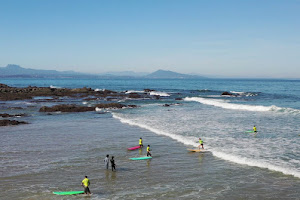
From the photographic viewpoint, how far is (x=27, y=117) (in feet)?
139

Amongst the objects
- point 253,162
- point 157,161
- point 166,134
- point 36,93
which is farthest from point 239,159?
point 36,93

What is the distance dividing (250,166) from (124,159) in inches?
346

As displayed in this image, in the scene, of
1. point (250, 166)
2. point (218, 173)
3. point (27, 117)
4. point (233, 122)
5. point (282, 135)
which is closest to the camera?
point (218, 173)

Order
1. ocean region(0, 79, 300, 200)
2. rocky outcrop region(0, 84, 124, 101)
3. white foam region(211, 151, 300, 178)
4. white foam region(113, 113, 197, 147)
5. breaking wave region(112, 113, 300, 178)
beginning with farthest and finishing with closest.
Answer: rocky outcrop region(0, 84, 124, 101), white foam region(113, 113, 197, 147), breaking wave region(112, 113, 300, 178), white foam region(211, 151, 300, 178), ocean region(0, 79, 300, 200)

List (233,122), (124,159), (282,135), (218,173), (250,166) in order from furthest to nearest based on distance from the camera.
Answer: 1. (233,122)
2. (282,135)
3. (124,159)
4. (250,166)
5. (218,173)

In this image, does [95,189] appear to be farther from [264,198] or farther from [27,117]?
[27,117]

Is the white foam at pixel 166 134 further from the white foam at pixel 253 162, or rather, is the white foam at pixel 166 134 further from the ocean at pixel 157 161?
the white foam at pixel 253 162

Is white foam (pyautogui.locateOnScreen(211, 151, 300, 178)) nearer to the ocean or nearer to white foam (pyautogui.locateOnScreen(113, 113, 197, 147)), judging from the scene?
the ocean

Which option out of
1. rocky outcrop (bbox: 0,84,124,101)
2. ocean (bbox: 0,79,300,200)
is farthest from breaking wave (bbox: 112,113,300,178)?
rocky outcrop (bbox: 0,84,124,101)

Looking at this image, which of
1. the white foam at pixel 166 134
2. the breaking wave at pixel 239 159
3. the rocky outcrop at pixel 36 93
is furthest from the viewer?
the rocky outcrop at pixel 36 93

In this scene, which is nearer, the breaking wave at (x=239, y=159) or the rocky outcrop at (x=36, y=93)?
the breaking wave at (x=239, y=159)

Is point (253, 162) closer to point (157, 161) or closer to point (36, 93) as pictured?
point (157, 161)

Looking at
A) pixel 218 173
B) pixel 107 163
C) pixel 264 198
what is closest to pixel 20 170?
pixel 107 163

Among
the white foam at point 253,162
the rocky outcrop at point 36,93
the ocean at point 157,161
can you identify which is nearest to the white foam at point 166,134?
the ocean at point 157,161
